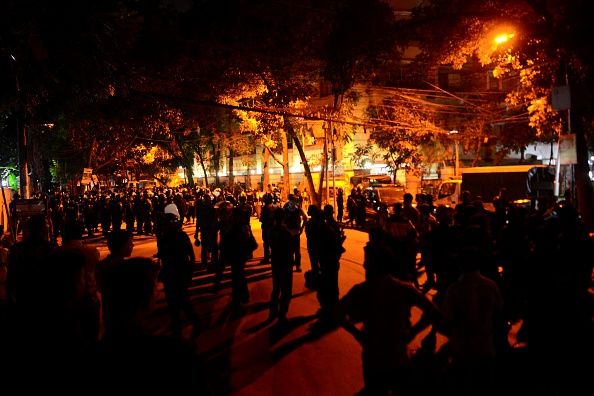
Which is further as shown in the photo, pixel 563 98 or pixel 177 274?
pixel 563 98

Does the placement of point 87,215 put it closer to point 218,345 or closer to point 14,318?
point 218,345

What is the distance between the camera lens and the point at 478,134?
26250 mm

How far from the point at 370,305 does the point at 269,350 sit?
361 cm

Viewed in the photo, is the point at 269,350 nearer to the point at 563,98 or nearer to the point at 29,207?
the point at 563,98

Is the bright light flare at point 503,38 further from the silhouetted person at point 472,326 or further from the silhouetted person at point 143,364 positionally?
Answer: the silhouetted person at point 143,364

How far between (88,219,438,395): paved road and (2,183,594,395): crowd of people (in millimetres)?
378

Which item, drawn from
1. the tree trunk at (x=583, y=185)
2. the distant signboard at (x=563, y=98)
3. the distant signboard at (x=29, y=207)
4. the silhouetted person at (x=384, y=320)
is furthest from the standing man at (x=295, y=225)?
the silhouetted person at (x=384, y=320)

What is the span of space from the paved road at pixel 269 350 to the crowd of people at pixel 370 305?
378 mm

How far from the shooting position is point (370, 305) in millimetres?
3867

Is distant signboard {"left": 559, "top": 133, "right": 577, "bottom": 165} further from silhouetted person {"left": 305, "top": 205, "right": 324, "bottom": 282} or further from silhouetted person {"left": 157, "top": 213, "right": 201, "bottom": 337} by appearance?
silhouetted person {"left": 157, "top": 213, "right": 201, "bottom": 337}

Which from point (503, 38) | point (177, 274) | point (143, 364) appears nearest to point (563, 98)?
point (503, 38)

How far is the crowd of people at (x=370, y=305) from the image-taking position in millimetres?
2600

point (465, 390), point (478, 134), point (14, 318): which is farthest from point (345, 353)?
point (478, 134)

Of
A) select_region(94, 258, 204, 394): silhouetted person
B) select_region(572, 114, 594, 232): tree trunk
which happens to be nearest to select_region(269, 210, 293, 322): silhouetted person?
select_region(94, 258, 204, 394): silhouetted person
